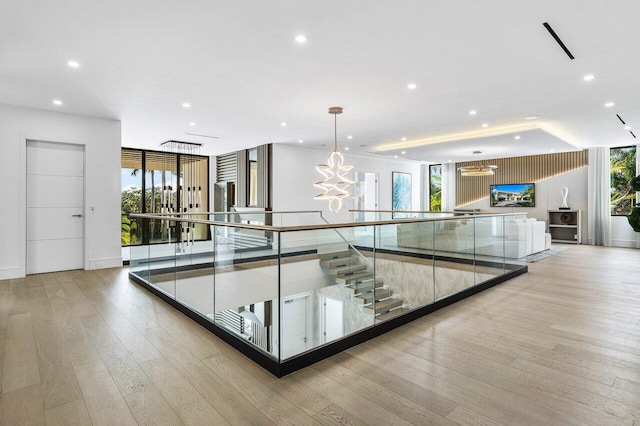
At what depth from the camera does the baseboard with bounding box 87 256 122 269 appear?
623 cm

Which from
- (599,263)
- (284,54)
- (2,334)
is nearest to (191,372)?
(2,334)

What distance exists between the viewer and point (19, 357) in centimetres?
274

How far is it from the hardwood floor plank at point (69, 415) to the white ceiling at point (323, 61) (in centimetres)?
296

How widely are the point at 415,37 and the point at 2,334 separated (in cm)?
487

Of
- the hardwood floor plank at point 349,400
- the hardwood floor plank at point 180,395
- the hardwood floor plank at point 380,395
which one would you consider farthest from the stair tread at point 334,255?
the hardwood floor plank at point 180,395

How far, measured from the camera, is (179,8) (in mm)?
2824

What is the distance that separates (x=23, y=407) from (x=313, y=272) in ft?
11.5

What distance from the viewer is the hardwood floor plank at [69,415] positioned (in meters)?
1.95

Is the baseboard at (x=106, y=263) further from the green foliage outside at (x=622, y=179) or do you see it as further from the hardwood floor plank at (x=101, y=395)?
the green foliage outside at (x=622, y=179)

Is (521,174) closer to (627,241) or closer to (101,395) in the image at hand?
(627,241)

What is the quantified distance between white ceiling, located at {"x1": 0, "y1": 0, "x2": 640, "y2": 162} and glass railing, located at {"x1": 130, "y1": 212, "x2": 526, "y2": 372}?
72.2 inches

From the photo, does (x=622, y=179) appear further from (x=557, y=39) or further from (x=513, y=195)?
(x=557, y=39)

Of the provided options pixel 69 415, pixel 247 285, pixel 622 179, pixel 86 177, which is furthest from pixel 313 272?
pixel 622 179

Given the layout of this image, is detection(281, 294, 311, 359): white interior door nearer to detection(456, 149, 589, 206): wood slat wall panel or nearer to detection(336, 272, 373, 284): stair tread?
detection(336, 272, 373, 284): stair tread
